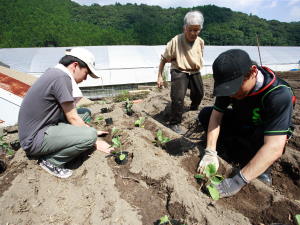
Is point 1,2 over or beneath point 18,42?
over

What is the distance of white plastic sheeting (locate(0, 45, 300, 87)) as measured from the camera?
11.9 meters

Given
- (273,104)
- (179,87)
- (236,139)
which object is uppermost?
(273,104)

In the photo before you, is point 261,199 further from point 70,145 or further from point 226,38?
point 226,38

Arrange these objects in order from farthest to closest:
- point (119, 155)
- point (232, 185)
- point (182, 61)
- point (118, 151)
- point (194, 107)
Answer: point (194, 107)
point (182, 61)
point (118, 151)
point (119, 155)
point (232, 185)

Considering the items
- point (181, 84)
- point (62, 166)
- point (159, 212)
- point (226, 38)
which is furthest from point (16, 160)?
point (226, 38)

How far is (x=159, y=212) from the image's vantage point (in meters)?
1.97

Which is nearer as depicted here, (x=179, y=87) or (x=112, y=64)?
(x=179, y=87)

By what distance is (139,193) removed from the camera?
2.15 m

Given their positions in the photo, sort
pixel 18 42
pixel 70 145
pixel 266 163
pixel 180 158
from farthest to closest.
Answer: pixel 18 42 → pixel 180 158 → pixel 70 145 → pixel 266 163

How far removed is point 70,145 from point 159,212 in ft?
3.78

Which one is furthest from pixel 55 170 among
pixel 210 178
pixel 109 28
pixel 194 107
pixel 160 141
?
pixel 109 28

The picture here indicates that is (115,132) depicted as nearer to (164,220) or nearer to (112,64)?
(164,220)

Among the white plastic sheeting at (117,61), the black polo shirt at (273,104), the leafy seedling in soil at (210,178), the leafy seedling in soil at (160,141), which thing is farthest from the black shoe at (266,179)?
the white plastic sheeting at (117,61)

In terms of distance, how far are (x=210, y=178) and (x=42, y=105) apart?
1846 mm
